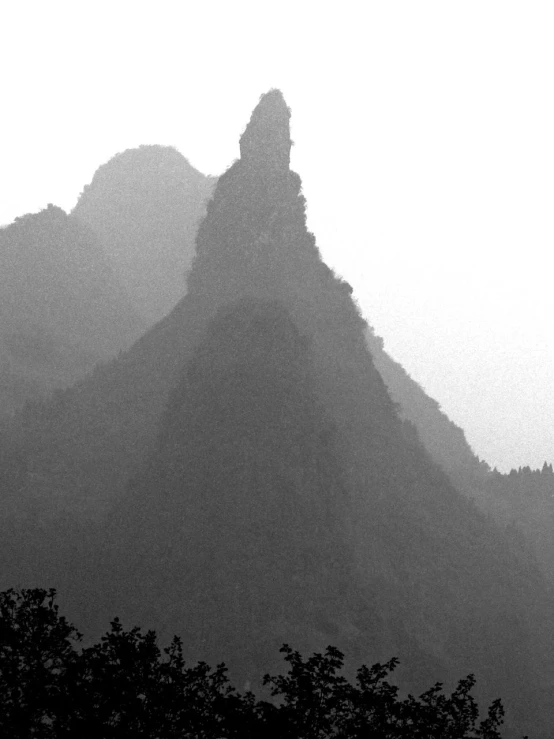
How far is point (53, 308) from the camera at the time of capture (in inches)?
3893

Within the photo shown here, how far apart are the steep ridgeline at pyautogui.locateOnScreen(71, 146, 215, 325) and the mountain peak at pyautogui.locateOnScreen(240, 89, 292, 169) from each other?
30.2 m

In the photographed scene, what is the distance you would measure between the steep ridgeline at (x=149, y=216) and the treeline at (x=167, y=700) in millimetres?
83619

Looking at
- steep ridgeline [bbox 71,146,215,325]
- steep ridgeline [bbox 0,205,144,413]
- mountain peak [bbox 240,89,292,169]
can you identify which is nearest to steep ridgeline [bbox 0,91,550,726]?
mountain peak [bbox 240,89,292,169]

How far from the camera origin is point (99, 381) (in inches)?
2990

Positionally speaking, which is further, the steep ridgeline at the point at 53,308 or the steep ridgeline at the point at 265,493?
the steep ridgeline at the point at 53,308

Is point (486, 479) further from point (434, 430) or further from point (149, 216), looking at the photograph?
point (149, 216)

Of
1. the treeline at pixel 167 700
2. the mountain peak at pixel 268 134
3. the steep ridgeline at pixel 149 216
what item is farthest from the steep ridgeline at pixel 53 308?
the treeline at pixel 167 700

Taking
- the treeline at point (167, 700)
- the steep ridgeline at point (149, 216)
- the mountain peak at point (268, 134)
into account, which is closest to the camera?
the treeline at point (167, 700)

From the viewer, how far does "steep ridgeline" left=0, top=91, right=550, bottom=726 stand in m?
54.7

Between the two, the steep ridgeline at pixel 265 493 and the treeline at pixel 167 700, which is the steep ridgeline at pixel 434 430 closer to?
the steep ridgeline at pixel 265 493

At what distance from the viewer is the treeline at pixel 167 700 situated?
21953mm

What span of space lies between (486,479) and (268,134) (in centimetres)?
3646

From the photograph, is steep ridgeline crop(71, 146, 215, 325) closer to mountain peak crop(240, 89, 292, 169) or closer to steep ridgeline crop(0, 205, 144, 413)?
steep ridgeline crop(0, 205, 144, 413)

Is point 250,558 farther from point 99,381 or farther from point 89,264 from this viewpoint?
point 89,264
